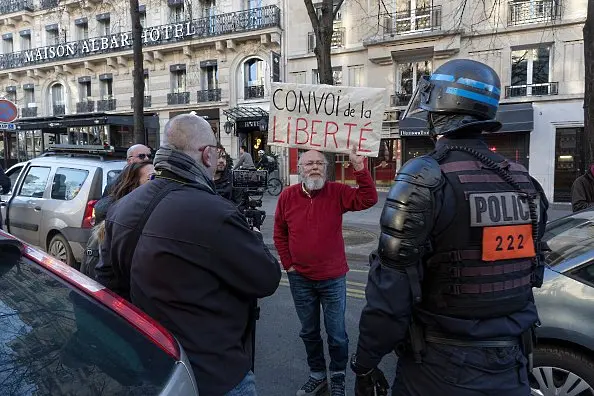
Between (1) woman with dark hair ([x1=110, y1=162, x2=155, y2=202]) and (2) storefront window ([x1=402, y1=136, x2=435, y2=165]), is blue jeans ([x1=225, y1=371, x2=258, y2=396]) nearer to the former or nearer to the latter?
(1) woman with dark hair ([x1=110, y1=162, x2=155, y2=202])

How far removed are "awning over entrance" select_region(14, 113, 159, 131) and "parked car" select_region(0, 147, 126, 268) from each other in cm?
1444

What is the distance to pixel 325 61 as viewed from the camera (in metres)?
8.50

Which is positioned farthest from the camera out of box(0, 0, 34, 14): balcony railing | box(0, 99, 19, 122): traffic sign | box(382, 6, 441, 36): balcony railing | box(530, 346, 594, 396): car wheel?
box(0, 0, 34, 14): balcony railing

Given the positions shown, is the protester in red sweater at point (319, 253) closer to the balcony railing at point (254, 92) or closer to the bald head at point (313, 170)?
the bald head at point (313, 170)

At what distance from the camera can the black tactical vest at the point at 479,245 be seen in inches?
62.1

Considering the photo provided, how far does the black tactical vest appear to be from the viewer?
5.18 feet

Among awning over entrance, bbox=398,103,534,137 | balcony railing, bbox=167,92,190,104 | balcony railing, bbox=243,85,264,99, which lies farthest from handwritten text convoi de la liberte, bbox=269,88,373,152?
balcony railing, bbox=167,92,190,104

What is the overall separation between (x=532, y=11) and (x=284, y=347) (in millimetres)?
16791

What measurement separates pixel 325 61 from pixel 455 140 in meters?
7.22

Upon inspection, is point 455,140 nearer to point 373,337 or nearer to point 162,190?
point 373,337

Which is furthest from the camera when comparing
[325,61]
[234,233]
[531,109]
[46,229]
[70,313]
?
[531,109]

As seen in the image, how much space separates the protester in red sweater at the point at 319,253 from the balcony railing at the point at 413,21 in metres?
15.5

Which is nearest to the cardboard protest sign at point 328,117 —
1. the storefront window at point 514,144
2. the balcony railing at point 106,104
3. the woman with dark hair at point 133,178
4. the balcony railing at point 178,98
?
the woman with dark hair at point 133,178

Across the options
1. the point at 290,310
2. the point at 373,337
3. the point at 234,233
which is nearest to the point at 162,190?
the point at 234,233
